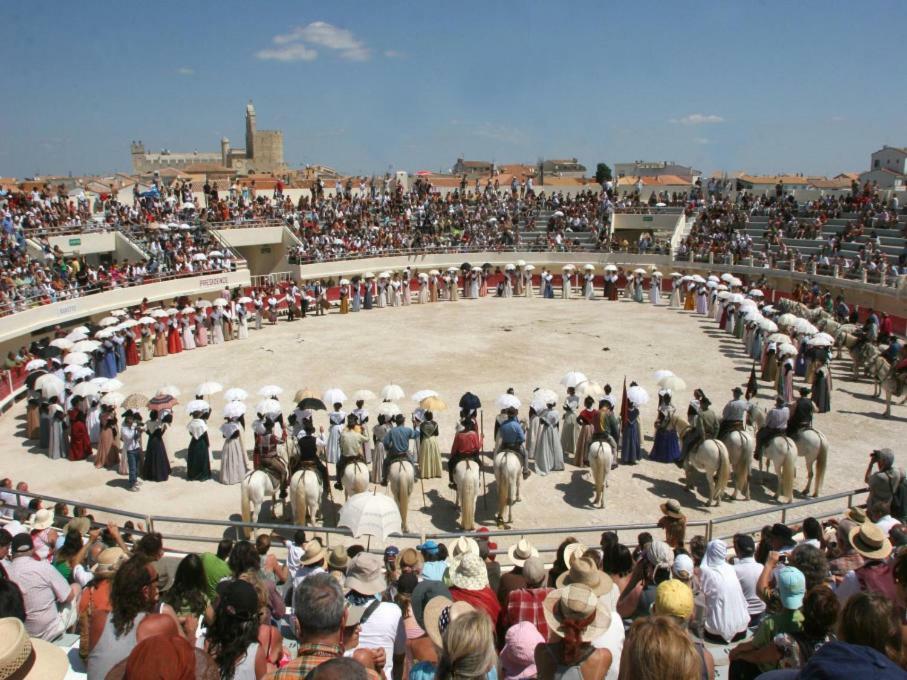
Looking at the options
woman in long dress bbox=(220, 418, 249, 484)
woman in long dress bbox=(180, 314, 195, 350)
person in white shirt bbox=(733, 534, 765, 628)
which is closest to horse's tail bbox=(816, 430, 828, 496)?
person in white shirt bbox=(733, 534, 765, 628)

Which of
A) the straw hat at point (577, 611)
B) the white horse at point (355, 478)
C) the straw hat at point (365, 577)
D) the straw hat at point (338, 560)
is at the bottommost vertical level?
the white horse at point (355, 478)

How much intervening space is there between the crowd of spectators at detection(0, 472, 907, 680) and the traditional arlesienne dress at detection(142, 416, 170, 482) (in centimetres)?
505

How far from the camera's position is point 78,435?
588 inches

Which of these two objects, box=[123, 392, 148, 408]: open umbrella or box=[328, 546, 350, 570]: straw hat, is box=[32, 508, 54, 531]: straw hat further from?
box=[123, 392, 148, 408]: open umbrella

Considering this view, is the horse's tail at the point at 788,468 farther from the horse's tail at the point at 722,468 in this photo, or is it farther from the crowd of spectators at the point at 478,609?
the crowd of spectators at the point at 478,609

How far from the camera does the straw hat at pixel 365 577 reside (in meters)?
6.05

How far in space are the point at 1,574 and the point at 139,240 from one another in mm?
28915

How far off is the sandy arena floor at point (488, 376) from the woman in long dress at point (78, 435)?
29cm

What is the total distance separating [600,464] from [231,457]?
269 inches

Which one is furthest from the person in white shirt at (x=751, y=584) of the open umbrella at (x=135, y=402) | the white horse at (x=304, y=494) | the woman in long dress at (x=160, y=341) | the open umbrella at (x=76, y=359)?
the woman in long dress at (x=160, y=341)

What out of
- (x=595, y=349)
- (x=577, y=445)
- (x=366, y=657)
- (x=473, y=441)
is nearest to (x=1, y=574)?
(x=366, y=657)

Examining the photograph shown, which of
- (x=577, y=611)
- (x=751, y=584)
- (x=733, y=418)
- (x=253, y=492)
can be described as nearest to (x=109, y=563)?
(x=577, y=611)

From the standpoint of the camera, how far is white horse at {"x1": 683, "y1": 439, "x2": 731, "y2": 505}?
39.4 feet

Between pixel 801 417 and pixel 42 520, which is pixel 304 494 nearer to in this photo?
pixel 42 520
